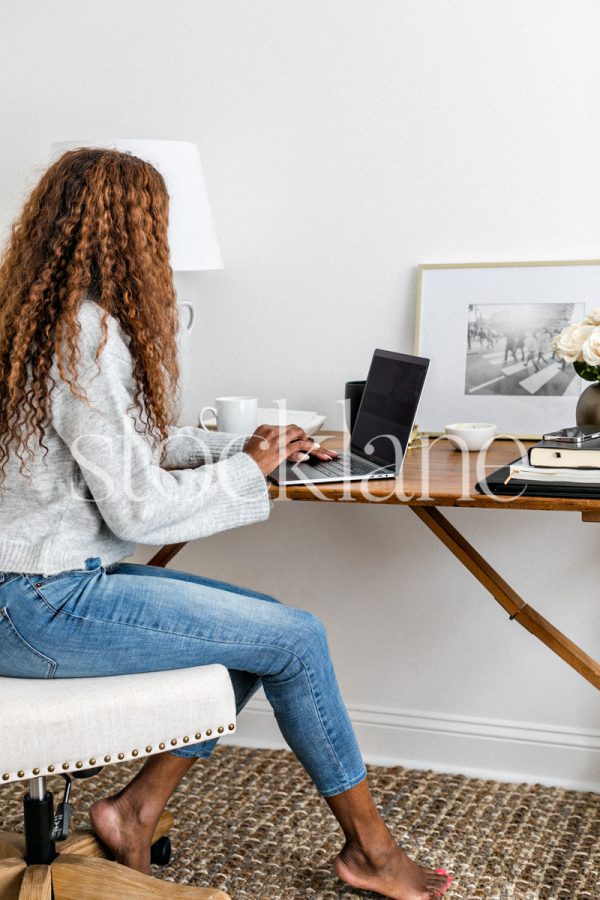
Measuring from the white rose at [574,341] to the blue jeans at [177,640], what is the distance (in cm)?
68

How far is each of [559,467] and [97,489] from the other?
71 cm

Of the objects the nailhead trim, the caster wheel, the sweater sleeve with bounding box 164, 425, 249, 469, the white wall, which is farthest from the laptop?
the caster wheel

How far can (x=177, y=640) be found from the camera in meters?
1.40

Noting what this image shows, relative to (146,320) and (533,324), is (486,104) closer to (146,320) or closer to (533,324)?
(533,324)

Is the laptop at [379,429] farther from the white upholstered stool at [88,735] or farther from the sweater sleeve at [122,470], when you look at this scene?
the white upholstered stool at [88,735]

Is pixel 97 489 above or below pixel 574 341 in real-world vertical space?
below

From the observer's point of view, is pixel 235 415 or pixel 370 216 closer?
pixel 235 415

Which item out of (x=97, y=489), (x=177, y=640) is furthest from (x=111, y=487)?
(x=177, y=640)

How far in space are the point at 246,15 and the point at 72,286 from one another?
41.9 inches

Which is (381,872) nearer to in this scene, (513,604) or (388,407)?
(513,604)

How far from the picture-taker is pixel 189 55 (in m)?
2.20

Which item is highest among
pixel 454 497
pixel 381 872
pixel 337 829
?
pixel 454 497

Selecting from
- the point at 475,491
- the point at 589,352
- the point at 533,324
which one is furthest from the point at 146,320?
the point at 533,324

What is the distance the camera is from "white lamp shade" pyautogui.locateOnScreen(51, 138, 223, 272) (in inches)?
79.0
